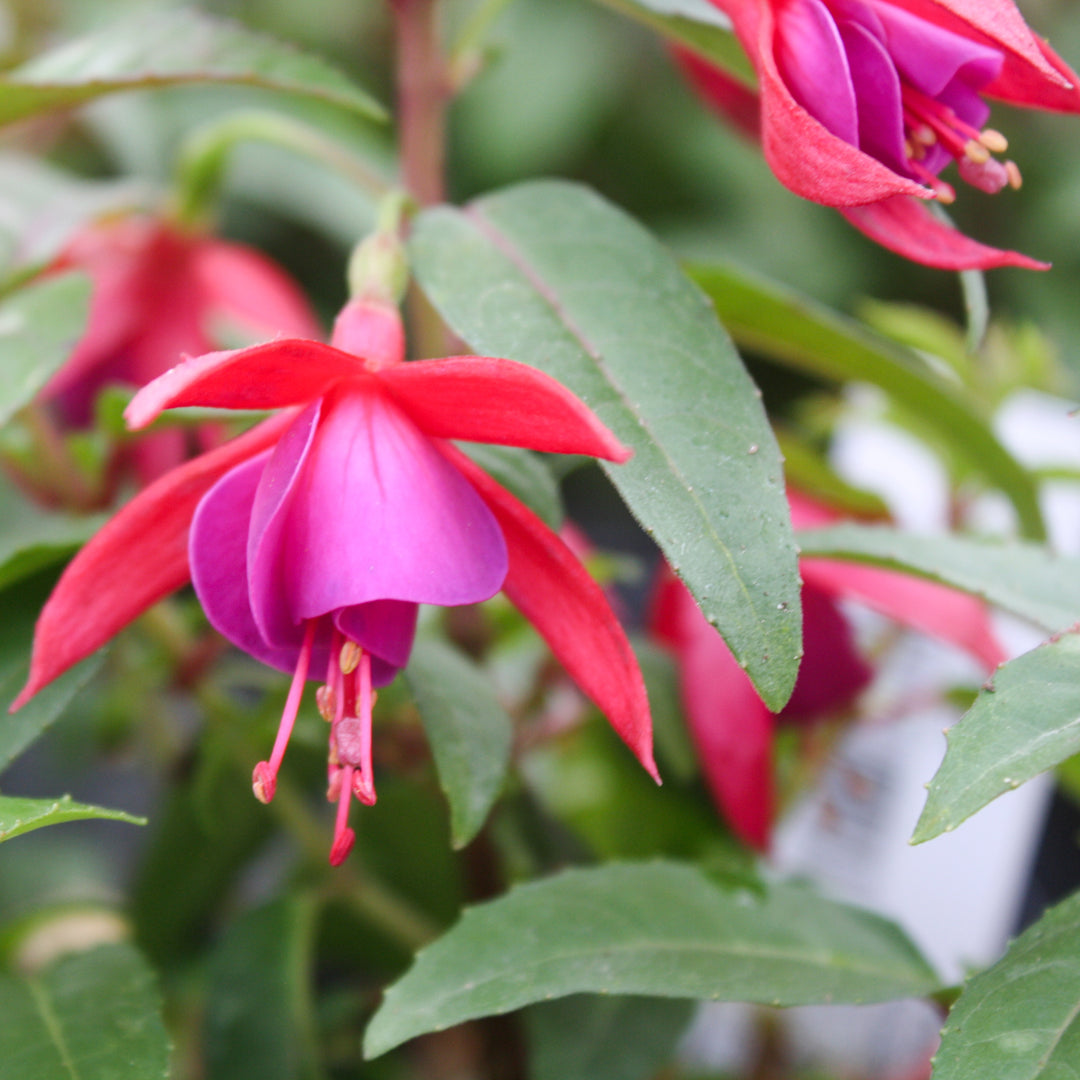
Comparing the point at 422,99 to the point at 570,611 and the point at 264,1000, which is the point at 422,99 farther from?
the point at 264,1000

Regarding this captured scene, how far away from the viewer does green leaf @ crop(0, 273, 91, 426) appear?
0.39 m

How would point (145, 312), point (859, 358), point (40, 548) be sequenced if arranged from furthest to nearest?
1. point (145, 312)
2. point (859, 358)
3. point (40, 548)

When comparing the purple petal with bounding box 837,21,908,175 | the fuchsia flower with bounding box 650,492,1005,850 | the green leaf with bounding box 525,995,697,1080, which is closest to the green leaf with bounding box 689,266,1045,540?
the fuchsia flower with bounding box 650,492,1005,850

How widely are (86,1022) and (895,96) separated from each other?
363 millimetres

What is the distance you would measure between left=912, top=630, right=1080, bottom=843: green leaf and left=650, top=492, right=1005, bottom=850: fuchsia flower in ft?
0.59

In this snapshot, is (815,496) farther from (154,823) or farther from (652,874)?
(154,823)

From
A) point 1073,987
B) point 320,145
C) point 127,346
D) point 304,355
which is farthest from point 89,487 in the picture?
point 1073,987

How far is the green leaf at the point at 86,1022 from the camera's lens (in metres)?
0.33

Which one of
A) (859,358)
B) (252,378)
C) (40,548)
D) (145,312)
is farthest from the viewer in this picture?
(145,312)

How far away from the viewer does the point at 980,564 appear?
412mm

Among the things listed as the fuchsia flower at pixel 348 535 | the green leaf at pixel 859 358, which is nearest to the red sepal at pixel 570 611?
the fuchsia flower at pixel 348 535

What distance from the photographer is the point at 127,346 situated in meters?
0.60

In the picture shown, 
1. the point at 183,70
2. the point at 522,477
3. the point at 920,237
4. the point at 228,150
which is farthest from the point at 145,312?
the point at 920,237

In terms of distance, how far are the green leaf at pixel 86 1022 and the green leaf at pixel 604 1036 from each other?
0.17 metres
